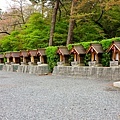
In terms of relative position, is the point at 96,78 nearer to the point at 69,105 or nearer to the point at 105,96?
the point at 105,96

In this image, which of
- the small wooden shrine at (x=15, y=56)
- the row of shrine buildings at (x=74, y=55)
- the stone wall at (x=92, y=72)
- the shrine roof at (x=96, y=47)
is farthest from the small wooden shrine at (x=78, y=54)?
the small wooden shrine at (x=15, y=56)

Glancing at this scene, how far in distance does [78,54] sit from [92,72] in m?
1.91

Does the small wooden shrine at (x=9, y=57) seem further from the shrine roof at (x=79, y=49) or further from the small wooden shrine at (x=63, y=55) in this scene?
the shrine roof at (x=79, y=49)

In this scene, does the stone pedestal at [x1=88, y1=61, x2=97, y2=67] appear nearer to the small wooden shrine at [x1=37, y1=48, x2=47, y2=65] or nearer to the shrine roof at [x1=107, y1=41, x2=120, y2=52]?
the shrine roof at [x1=107, y1=41, x2=120, y2=52]

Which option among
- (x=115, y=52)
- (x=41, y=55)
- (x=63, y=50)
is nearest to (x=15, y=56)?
(x=41, y=55)

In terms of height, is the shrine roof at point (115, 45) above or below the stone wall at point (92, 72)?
above

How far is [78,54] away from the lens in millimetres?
13289

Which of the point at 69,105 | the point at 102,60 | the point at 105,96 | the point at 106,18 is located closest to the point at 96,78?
the point at 102,60

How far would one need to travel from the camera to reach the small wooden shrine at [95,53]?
483 inches

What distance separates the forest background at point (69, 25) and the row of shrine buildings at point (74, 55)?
123 cm

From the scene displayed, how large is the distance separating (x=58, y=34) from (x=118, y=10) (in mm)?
4488

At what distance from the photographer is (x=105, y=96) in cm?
643

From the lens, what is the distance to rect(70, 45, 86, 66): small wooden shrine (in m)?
13.4

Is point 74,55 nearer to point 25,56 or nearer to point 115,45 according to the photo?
point 115,45
